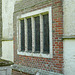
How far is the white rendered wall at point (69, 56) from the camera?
18.4ft

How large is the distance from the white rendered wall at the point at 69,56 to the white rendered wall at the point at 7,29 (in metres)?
4.15

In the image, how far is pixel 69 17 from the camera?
580cm

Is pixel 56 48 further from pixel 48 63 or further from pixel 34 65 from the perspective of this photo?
pixel 34 65

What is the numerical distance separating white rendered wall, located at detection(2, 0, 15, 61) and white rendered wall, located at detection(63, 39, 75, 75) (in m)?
4.15

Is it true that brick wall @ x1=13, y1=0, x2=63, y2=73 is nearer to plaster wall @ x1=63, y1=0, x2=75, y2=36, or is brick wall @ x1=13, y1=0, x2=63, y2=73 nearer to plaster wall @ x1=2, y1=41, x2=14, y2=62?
plaster wall @ x1=63, y1=0, x2=75, y2=36

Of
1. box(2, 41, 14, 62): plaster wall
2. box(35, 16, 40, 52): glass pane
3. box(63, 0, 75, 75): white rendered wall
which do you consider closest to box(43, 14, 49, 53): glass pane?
box(35, 16, 40, 52): glass pane

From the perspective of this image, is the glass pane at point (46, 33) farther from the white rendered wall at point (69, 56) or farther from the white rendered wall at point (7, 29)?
the white rendered wall at point (7, 29)

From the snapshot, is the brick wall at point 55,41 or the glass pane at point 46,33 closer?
the brick wall at point 55,41

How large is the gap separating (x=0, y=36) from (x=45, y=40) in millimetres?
4853

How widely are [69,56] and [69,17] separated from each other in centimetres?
131

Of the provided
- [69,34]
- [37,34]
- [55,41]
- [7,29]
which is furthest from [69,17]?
[7,29]

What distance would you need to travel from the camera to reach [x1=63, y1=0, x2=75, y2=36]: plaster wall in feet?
18.7

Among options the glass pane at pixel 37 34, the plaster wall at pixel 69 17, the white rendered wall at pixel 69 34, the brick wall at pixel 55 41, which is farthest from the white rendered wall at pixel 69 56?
the glass pane at pixel 37 34

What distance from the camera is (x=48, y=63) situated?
21.1 feet
